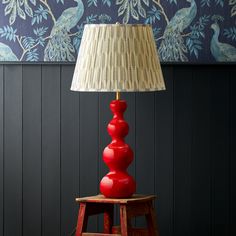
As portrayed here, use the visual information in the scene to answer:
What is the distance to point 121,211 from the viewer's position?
10.9 feet

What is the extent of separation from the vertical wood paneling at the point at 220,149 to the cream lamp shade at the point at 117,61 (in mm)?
542

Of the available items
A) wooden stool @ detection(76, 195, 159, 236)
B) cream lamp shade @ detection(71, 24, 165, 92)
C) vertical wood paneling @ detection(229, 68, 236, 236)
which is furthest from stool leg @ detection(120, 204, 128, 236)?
vertical wood paneling @ detection(229, 68, 236, 236)

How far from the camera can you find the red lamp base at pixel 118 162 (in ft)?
11.1

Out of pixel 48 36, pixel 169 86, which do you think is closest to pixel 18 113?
pixel 48 36

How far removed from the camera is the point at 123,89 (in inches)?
129

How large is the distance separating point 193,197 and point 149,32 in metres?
0.98

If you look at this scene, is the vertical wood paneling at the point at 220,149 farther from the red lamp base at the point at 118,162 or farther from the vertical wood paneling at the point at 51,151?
the vertical wood paneling at the point at 51,151

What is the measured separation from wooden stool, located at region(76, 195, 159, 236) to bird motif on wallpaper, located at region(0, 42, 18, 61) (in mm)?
946

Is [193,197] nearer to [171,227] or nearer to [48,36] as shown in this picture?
[171,227]

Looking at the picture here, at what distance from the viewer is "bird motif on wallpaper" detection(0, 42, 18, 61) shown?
12.8 ft

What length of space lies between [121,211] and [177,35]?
3.38 ft

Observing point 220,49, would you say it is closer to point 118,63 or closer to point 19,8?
point 118,63

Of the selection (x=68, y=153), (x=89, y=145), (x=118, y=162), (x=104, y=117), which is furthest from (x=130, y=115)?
(x=118, y=162)

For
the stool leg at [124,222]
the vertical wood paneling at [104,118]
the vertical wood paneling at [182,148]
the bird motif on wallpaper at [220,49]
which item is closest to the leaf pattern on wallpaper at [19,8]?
the vertical wood paneling at [104,118]
